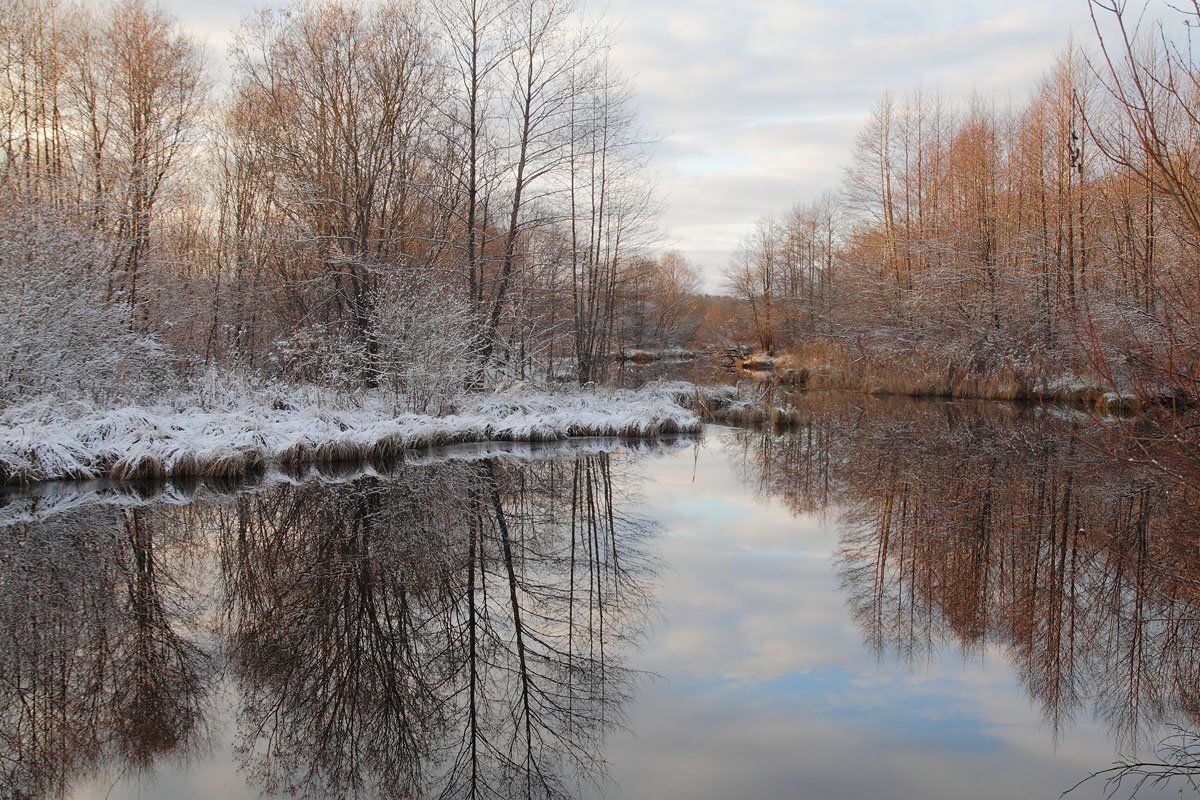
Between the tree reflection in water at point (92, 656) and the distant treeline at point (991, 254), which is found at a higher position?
the distant treeline at point (991, 254)

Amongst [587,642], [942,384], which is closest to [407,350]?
[587,642]

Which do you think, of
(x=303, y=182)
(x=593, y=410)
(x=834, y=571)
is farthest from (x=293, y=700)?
(x=303, y=182)

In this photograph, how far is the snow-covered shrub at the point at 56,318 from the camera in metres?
10.1

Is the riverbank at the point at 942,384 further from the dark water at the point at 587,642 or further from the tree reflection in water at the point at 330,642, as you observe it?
the tree reflection in water at the point at 330,642

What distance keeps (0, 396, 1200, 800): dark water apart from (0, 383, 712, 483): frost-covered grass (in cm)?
65

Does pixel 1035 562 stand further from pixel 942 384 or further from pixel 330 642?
pixel 942 384

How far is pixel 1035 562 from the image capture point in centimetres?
657

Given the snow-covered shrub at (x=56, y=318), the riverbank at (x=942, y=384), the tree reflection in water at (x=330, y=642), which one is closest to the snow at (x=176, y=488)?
the tree reflection in water at (x=330, y=642)

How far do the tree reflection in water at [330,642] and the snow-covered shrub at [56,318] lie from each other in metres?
3.58

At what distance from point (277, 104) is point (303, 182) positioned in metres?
1.94

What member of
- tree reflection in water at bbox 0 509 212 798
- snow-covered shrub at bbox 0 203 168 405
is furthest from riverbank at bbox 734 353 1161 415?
snow-covered shrub at bbox 0 203 168 405

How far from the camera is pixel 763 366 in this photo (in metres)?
A: 38.6

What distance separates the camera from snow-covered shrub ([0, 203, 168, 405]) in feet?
33.1

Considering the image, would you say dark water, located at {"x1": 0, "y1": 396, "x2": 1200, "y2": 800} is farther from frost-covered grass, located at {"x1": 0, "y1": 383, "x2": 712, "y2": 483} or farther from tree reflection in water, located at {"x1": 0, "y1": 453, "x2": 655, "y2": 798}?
frost-covered grass, located at {"x1": 0, "y1": 383, "x2": 712, "y2": 483}
